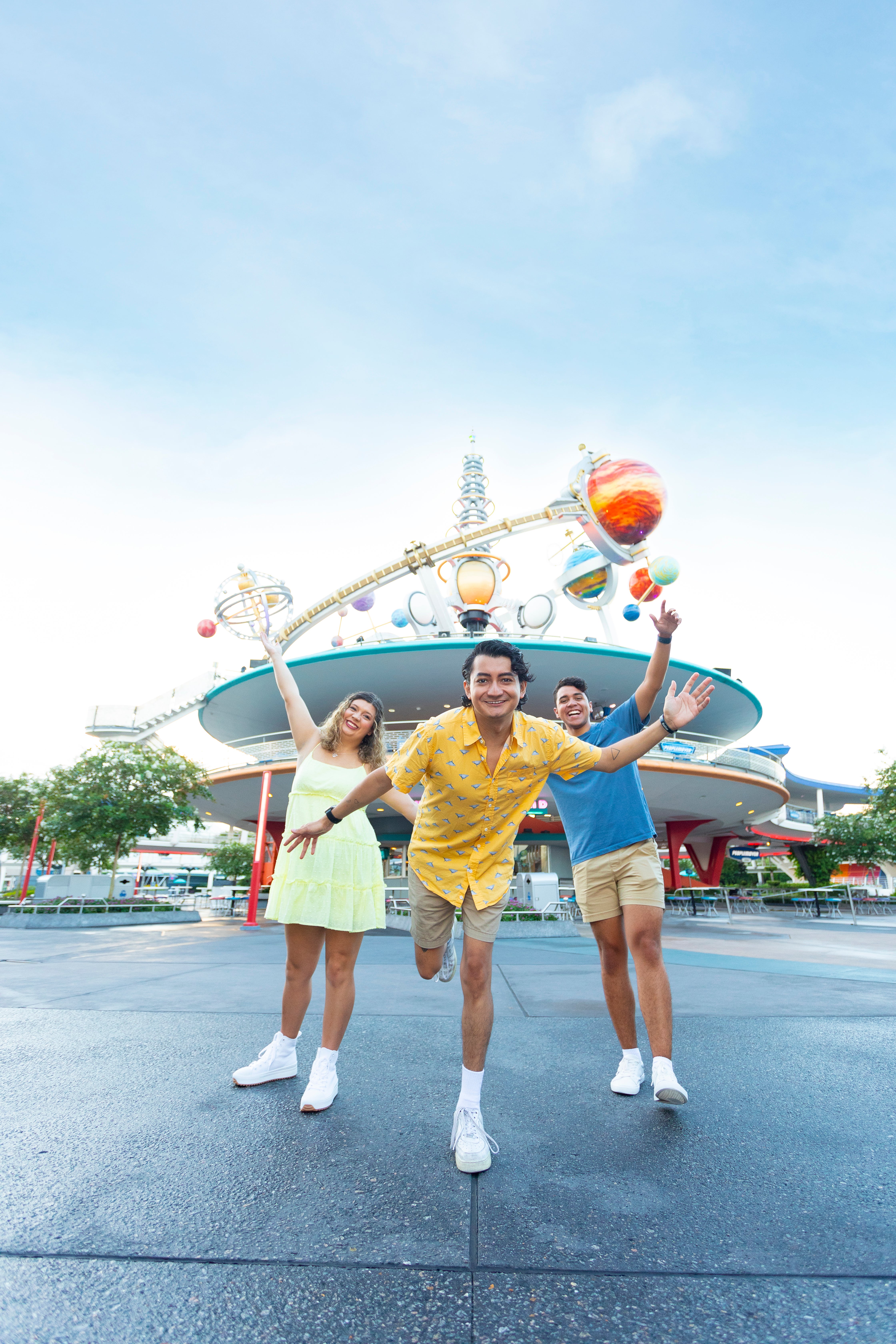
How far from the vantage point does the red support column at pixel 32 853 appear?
19469mm

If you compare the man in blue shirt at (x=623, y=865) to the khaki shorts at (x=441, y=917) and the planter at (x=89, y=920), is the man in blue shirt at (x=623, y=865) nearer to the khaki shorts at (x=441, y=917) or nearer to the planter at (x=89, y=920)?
the khaki shorts at (x=441, y=917)

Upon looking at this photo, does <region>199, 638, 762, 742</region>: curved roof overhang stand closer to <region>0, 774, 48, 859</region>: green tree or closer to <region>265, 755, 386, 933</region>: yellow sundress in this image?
<region>0, 774, 48, 859</region>: green tree

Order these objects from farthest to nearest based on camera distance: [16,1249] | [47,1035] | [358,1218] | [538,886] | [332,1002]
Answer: [538,886] → [47,1035] → [332,1002] → [358,1218] → [16,1249]

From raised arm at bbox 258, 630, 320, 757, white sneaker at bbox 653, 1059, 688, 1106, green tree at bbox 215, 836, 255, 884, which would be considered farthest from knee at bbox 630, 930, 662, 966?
green tree at bbox 215, 836, 255, 884

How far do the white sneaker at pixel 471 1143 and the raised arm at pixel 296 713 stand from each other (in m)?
1.62

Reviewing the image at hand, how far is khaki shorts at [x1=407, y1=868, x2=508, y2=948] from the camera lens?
101 inches

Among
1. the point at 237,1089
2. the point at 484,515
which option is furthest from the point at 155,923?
the point at 484,515

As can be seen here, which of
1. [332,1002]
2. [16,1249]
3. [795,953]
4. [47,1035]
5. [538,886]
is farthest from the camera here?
[538,886]

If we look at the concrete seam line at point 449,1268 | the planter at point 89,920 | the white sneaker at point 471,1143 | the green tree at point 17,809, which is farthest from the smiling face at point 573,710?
the green tree at point 17,809

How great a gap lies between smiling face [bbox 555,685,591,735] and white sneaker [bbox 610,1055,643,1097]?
1480mm

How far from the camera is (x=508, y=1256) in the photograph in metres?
1.51

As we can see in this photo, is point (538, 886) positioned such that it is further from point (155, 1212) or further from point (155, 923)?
point (155, 1212)

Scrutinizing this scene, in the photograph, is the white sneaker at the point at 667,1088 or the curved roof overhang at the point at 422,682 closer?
the white sneaker at the point at 667,1088

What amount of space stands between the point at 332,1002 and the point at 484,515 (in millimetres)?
30047
